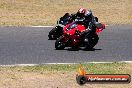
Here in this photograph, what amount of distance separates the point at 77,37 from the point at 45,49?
1353mm

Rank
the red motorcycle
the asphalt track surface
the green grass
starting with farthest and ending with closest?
the red motorcycle < the asphalt track surface < the green grass

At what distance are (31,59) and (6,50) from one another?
223 cm

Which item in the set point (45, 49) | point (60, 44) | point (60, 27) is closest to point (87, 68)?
point (60, 44)

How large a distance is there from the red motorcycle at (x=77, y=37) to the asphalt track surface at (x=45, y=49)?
0.28m

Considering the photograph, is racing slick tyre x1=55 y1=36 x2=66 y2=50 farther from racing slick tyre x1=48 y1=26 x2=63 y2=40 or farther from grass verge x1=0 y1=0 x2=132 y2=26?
Result: grass verge x1=0 y1=0 x2=132 y2=26

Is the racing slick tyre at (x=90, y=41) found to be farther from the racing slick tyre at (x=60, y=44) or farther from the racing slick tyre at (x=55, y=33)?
the racing slick tyre at (x=55, y=33)

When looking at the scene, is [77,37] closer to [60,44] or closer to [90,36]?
[90,36]

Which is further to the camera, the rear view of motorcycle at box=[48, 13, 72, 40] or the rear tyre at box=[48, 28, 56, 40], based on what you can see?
the rear tyre at box=[48, 28, 56, 40]

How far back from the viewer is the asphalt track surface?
18.9 meters

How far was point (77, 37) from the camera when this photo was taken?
2105 centimetres

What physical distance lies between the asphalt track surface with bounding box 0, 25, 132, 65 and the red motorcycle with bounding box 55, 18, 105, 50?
280 millimetres

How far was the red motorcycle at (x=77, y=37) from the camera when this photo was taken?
21.0 meters

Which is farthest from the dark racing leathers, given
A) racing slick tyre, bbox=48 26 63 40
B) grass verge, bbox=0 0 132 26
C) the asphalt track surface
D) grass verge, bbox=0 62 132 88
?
grass verge, bbox=0 0 132 26

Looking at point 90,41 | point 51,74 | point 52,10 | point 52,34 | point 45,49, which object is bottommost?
point 52,10
